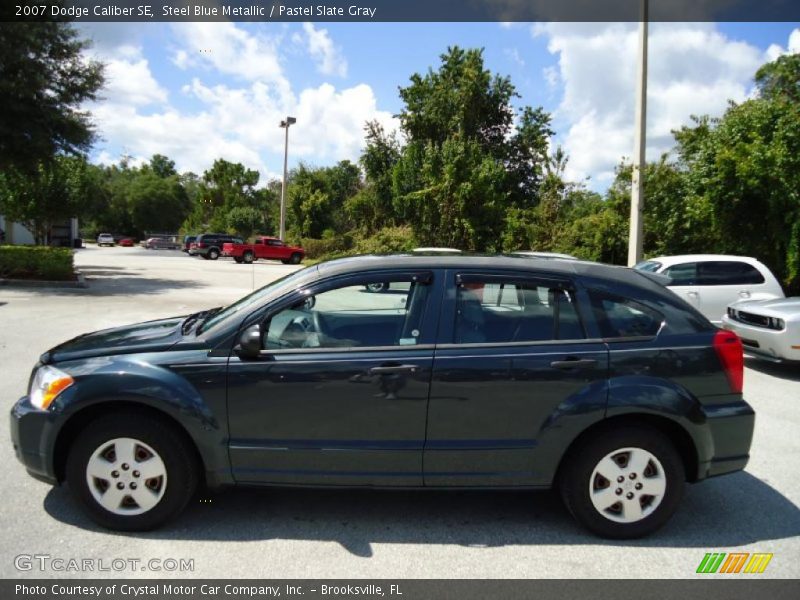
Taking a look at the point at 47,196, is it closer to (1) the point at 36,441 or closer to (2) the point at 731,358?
(1) the point at 36,441

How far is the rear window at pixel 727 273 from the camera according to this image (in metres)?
9.85

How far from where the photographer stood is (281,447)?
3350 millimetres

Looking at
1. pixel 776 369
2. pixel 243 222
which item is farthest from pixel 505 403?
pixel 243 222

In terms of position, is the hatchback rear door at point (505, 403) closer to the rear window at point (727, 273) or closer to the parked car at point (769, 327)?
the parked car at point (769, 327)

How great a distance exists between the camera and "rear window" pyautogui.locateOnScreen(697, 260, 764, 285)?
9.85m

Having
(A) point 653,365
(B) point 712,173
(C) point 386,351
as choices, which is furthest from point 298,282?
(B) point 712,173

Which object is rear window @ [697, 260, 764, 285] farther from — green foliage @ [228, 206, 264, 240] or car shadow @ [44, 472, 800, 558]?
green foliage @ [228, 206, 264, 240]

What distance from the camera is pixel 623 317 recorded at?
3539 millimetres

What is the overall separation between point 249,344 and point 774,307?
758cm

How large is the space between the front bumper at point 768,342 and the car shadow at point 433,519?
4110 millimetres

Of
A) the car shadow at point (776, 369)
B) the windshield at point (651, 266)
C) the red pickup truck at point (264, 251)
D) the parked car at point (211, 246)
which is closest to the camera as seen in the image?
the car shadow at point (776, 369)

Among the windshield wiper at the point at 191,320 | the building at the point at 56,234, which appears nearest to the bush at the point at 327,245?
the building at the point at 56,234
